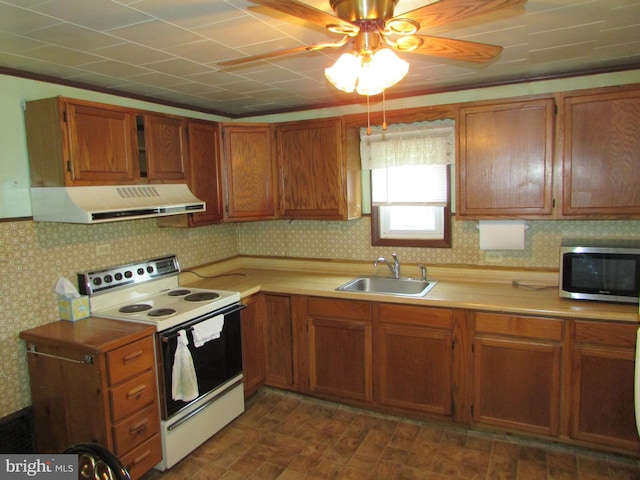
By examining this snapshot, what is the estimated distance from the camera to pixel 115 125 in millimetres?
2678

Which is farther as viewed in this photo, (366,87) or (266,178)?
(266,178)

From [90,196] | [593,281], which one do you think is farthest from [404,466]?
[90,196]

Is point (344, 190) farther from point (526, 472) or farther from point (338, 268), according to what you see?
point (526, 472)

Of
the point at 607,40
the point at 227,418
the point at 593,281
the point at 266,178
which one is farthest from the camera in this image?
the point at 266,178

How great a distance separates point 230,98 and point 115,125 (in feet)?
3.26

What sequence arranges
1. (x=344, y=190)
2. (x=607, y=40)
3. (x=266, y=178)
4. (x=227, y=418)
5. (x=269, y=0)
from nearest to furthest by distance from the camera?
(x=269, y=0)
(x=607, y=40)
(x=227, y=418)
(x=344, y=190)
(x=266, y=178)

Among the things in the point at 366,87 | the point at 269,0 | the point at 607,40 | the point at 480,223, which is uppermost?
the point at 607,40

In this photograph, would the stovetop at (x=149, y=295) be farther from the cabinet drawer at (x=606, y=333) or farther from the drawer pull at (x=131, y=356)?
the cabinet drawer at (x=606, y=333)

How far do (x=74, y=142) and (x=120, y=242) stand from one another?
818 millimetres

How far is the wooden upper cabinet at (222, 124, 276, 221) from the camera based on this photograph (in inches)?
138

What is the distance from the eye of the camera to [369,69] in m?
1.50

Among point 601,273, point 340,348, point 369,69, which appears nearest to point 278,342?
point 340,348

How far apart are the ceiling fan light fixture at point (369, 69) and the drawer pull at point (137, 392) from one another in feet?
6.19

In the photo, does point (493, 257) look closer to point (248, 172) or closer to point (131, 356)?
point (248, 172)
